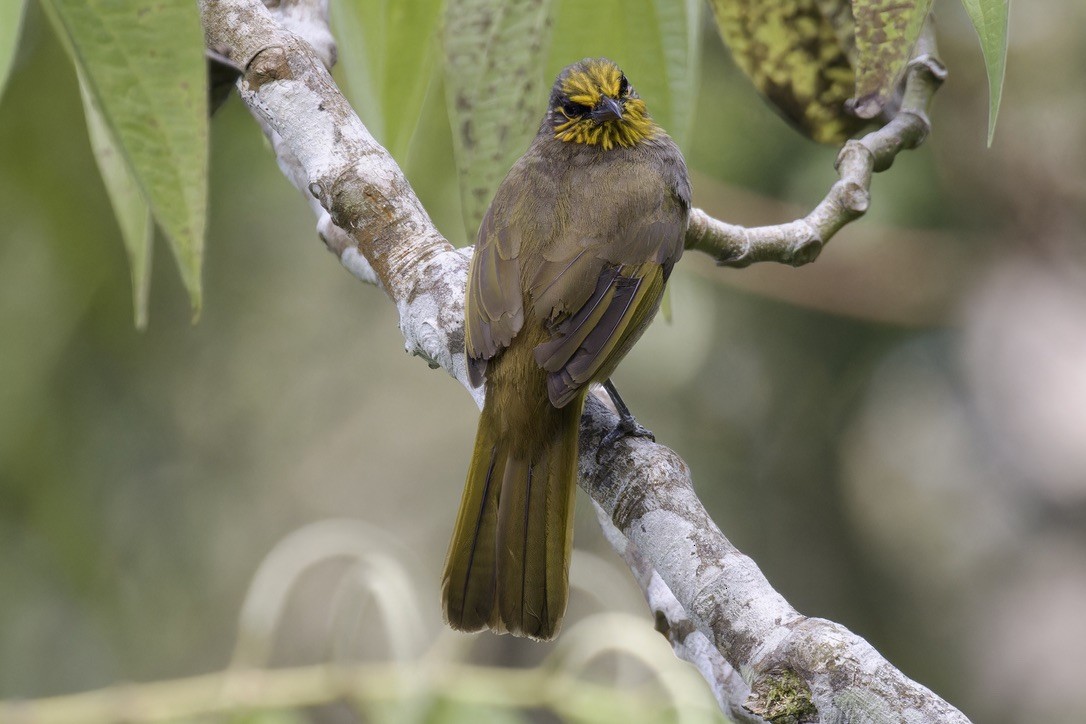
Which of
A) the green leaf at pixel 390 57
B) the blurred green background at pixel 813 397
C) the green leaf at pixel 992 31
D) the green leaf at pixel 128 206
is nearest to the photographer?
the green leaf at pixel 992 31

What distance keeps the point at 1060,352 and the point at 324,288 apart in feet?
11.2

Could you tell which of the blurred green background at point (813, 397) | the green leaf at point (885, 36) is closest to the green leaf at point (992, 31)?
the green leaf at point (885, 36)

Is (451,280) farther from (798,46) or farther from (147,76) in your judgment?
(147,76)

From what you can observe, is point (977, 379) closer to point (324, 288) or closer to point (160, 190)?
point (324, 288)

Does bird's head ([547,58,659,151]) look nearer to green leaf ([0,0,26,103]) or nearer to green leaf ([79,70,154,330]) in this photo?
green leaf ([79,70,154,330])

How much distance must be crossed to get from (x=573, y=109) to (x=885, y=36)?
1380 millimetres

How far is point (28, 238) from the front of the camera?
3.87m

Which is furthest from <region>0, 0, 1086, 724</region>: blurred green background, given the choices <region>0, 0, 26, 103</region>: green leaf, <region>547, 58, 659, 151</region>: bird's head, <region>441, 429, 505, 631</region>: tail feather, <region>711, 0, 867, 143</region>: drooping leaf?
<region>0, 0, 26, 103</region>: green leaf

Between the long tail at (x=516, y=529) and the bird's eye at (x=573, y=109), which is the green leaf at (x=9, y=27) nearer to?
the long tail at (x=516, y=529)

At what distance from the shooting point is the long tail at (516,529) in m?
2.11

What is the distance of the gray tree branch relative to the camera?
5.22 feet

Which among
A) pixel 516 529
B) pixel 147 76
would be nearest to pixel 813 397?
pixel 516 529

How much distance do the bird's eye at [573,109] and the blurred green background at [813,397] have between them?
5.81 ft

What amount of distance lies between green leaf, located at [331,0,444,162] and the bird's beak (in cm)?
60
